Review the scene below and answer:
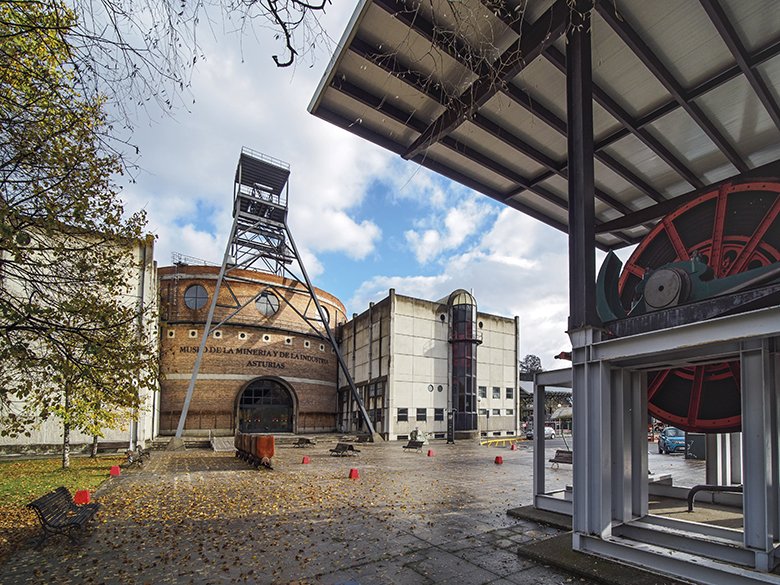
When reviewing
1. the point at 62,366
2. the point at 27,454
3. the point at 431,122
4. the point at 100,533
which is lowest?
the point at 27,454

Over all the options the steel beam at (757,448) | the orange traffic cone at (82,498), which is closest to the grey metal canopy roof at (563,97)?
the steel beam at (757,448)

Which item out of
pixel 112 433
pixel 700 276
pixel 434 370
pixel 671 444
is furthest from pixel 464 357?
pixel 700 276

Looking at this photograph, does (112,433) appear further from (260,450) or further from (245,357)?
(245,357)

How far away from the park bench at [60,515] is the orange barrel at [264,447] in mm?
9153

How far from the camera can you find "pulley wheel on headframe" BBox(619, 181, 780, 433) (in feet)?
25.6

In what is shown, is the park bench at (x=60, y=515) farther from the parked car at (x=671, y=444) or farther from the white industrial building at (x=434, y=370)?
the parked car at (x=671, y=444)

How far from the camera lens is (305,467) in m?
17.7

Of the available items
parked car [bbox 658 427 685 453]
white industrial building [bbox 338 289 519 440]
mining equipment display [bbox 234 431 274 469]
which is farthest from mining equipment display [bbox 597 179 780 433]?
white industrial building [bbox 338 289 519 440]

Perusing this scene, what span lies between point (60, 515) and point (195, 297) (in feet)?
106

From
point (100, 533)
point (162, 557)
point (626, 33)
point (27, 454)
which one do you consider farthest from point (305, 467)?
point (626, 33)

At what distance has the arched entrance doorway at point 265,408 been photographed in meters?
38.3

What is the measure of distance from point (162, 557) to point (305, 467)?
1124 cm

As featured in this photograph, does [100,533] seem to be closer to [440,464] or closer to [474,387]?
[440,464]

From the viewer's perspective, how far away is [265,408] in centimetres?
3897
